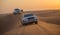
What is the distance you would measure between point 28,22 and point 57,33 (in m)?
5.61

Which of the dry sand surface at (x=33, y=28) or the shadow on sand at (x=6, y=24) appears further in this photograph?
the shadow on sand at (x=6, y=24)

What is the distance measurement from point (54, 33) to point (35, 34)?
1.12 meters

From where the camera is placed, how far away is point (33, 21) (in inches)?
639

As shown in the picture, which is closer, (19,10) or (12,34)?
(12,34)

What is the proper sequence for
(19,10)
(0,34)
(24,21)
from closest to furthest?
(0,34)
(24,21)
(19,10)

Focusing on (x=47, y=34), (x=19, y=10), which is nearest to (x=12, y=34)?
(x=47, y=34)

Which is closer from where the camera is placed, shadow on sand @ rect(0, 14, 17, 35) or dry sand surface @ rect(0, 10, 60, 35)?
dry sand surface @ rect(0, 10, 60, 35)

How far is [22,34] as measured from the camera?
11.1 meters

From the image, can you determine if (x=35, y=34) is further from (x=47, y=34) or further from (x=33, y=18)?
(x=33, y=18)

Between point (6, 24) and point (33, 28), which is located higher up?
point (33, 28)

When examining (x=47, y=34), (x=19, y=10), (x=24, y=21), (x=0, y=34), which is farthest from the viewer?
(x=19, y=10)

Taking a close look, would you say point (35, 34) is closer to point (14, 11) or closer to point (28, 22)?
point (28, 22)

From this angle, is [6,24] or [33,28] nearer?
[33,28]

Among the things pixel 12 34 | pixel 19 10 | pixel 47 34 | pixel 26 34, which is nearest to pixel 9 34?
pixel 12 34
